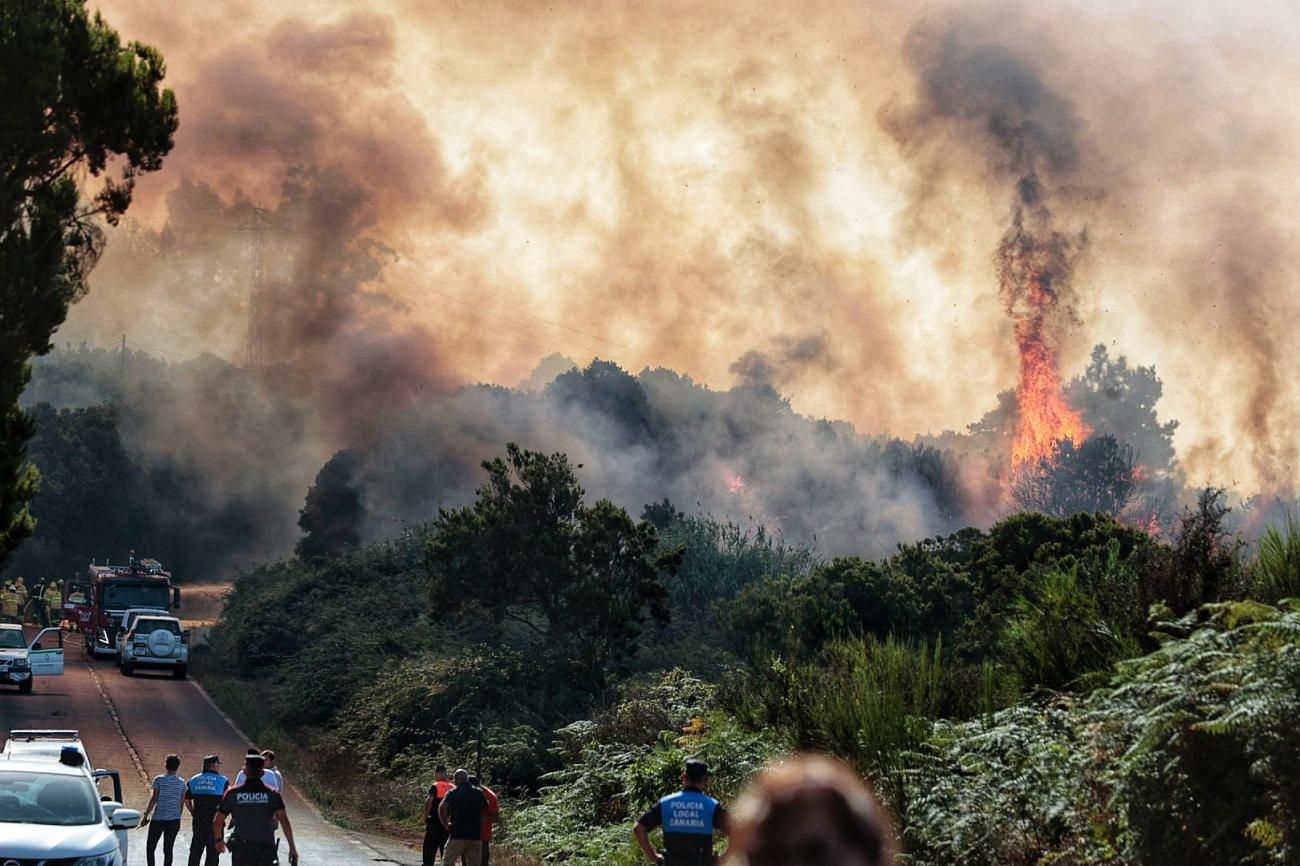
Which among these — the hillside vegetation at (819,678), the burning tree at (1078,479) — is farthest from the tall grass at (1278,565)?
the burning tree at (1078,479)

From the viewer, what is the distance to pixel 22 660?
44812 millimetres

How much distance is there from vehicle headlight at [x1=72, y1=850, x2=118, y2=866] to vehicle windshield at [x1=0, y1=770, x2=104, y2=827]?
0.53m

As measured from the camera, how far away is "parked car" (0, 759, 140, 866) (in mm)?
13344

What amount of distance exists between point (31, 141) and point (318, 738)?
21962 mm

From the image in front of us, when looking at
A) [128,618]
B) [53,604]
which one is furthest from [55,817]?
[53,604]

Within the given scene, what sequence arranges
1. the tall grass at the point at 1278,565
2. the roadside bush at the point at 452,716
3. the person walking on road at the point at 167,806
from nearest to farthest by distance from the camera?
the tall grass at the point at 1278,565
the person walking on road at the point at 167,806
the roadside bush at the point at 452,716

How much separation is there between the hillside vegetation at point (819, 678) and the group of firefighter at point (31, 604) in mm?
12064

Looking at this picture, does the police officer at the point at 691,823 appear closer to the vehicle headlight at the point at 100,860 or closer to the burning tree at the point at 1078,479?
the vehicle headlight at the point at 100,860

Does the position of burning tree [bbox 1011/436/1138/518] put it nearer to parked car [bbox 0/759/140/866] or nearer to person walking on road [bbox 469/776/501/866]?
person walking on road [bbox 469/776/501/866]

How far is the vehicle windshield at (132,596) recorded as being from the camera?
5612 cm

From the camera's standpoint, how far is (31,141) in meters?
27.0

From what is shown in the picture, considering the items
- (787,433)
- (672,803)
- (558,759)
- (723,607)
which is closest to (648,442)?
(787,433)

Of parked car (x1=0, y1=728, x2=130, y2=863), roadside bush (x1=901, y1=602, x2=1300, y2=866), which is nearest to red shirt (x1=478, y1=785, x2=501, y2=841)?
parked car (x1=0, y1=728, x2=130, y2=863)

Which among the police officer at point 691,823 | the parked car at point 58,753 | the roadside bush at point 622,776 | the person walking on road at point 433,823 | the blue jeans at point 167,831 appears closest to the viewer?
the police officer at point 691,823
